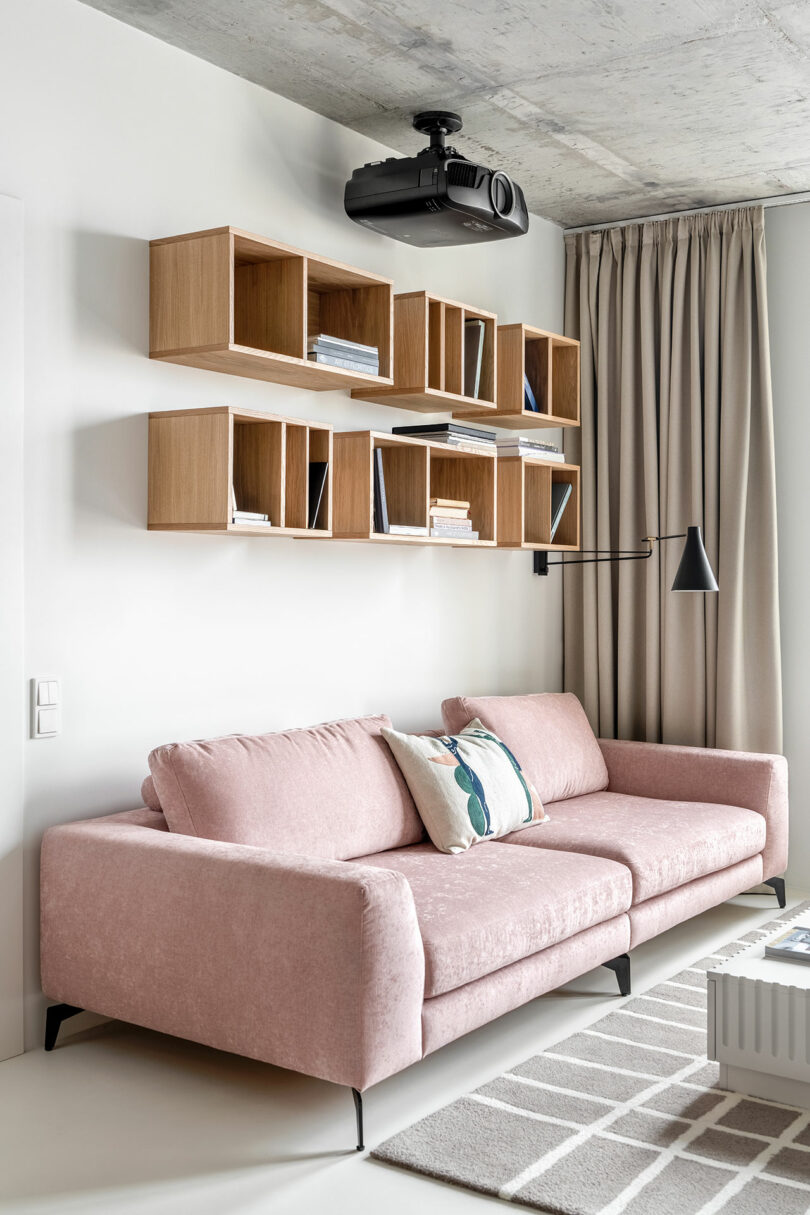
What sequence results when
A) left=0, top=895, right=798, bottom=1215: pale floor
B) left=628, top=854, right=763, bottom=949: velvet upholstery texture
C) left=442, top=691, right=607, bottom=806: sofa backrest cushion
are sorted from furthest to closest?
left=442, top=691, right=607, bottom=806: sofa backrest cushion → left=628, top=854, right=763, bottom=949: velvet upholstery texture → left=0, top=895, right=798, bottom=1215: pale floor

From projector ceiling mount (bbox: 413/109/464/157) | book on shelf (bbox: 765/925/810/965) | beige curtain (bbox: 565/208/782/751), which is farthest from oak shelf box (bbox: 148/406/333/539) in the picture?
beige curtain (bbox: 565/208/782/751)

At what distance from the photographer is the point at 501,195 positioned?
3.67 meters

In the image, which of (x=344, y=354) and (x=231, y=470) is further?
(x=344, y=354)

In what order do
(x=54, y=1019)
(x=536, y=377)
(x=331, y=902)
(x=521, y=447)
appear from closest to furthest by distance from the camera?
(x=331, y=902) < (x=54, y=1019) < (x=521, y=447) < (x=536, y=377)

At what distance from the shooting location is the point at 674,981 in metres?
3.53

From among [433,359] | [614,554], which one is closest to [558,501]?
[614,554]

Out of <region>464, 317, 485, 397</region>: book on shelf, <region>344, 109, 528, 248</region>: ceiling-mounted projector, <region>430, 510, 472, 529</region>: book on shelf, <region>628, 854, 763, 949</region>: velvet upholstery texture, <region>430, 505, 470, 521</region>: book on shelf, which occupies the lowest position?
<region>628, 854, 763, 949</region>: velvet upholstery texture

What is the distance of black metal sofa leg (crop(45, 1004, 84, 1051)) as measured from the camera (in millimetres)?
2973

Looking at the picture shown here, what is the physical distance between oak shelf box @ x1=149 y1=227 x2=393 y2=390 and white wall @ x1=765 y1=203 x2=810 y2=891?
6.13 ft

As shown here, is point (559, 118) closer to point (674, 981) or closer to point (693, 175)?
point (693, 175)

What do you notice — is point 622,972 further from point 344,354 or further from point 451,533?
point 344,354

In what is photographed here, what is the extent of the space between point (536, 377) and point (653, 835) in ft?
5.94

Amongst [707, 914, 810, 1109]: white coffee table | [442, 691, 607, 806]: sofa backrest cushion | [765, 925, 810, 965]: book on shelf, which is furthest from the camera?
[442, 691, 607, 806]: sofa backrest cushion

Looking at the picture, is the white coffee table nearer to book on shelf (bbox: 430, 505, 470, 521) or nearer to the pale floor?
the pale floor
